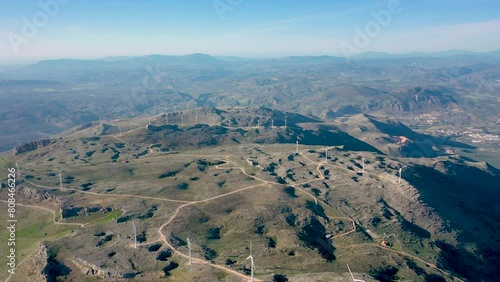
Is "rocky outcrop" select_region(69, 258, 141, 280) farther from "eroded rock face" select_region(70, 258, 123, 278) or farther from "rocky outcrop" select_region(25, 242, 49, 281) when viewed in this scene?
"rocky outcrop" select_region(25, 242, 49, 281)

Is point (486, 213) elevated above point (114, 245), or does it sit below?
below

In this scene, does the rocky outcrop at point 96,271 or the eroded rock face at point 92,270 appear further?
the eroded rock face at point 92,270

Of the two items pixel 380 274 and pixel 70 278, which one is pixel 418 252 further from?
pixel 70 278

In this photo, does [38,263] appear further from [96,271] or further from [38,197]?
[38,197]

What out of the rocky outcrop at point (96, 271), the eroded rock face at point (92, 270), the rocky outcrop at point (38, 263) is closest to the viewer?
the rocky outcrop at point (96, 271)

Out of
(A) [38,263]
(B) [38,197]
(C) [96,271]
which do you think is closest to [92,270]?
(C) [96,271]

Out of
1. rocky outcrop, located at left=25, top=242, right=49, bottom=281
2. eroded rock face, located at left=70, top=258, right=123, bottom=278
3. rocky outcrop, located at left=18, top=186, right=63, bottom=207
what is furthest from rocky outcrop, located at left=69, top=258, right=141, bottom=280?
rocky outcrop, located at left=18, top=186, right=63, bottom=207

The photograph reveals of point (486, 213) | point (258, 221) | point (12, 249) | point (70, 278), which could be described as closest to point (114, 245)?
point (70, 278)

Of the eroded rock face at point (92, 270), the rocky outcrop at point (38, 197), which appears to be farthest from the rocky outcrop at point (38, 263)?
the rocky outcrop at point (38, 197)

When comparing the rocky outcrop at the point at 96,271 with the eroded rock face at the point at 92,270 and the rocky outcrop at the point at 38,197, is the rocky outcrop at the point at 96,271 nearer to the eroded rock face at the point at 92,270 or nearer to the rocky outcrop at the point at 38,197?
the eroded rock face at the point at 92,270

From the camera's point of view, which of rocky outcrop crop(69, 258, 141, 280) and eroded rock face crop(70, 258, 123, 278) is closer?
rocky outcrop crop(69, 258, 141, 280)

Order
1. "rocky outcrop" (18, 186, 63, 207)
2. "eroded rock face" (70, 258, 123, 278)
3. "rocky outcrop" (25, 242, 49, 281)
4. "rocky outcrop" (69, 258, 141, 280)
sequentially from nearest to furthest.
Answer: "rocky outcrop" (69, 258, 141, 280) < "eroded rock face" (70, 258, 123, 278) < "rocky outcrop" (25, 242, 49, 281) < "rocky outcrop" (18, 186, 63, 207)
